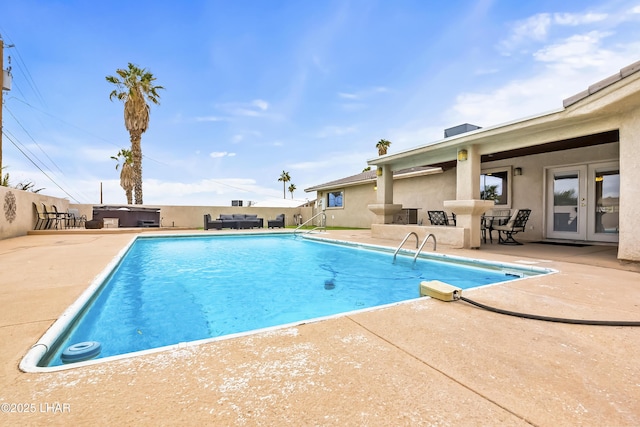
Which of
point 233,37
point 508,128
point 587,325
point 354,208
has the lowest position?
point 587,325

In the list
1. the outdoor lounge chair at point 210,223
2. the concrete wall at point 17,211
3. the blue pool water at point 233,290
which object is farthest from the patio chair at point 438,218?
the concrete wall at point 17,211

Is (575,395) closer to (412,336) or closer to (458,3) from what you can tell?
(412,336)

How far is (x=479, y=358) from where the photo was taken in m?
2.11

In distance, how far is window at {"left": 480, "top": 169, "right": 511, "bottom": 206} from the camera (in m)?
11.4

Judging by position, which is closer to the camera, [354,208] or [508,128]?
[508,128]

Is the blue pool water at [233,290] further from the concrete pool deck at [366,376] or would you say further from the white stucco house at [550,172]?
the white stucco house at [550,172]

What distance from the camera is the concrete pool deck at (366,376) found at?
148 centimetres

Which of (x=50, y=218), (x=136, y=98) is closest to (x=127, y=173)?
(x=136, y=98)

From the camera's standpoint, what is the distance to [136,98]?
1931 centimetres

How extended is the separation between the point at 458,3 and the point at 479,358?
12307 millimetres

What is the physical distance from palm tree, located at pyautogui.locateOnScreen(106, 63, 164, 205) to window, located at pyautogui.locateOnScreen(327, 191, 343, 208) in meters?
12.9

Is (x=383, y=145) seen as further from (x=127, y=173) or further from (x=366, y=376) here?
(x=366, y=376)

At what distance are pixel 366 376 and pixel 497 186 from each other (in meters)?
12.2

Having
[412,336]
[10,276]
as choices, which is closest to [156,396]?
[412,336]
